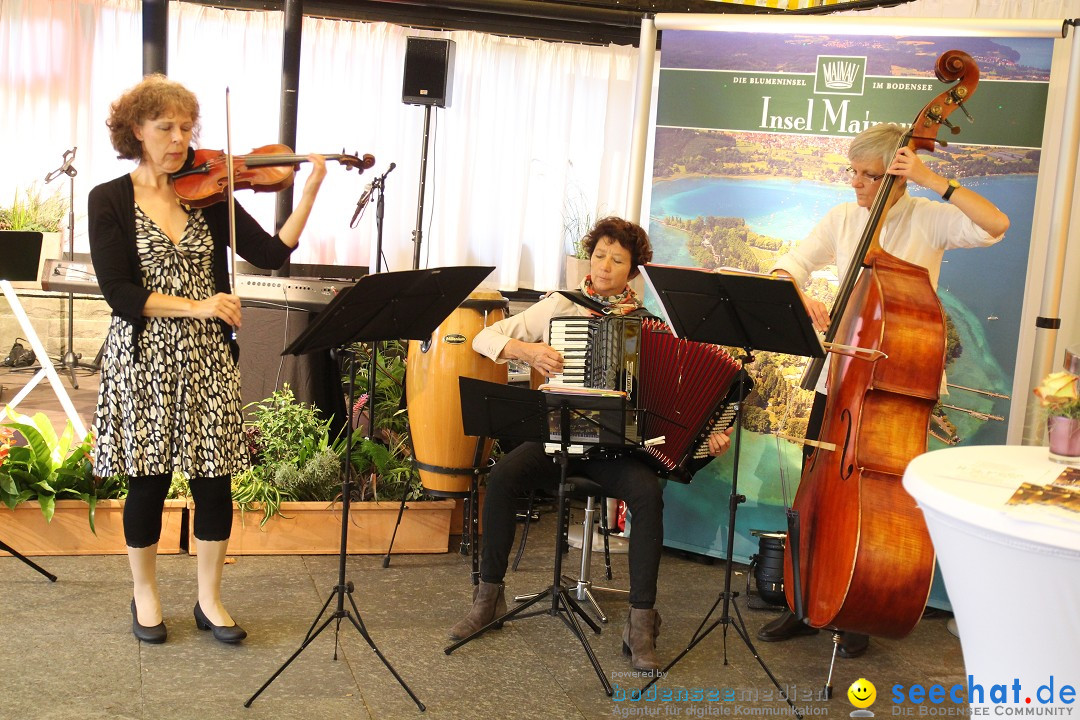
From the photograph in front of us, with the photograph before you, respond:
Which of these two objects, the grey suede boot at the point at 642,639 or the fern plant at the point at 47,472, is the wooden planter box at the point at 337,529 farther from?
the grey suede boot at the point at 642,639

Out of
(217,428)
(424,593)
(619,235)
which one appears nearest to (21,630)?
(217,428)

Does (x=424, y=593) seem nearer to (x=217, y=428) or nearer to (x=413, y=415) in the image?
(x=413, y=415)

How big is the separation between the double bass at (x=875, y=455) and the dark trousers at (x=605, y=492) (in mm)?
459

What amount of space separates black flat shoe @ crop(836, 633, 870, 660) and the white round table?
1.36 meters

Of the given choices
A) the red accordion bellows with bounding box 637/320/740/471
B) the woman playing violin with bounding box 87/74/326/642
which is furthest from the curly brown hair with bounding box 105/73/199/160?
the red accordion bellows with bounding box 637/320/740/471

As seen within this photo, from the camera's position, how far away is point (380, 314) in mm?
2727

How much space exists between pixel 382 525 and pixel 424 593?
1.57 feet

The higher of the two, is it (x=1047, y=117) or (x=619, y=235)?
(x=1047, y=117)

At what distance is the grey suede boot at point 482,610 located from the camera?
3.27 meters

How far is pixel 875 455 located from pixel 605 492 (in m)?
0.92

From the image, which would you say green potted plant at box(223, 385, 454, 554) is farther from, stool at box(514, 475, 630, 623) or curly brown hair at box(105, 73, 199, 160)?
curly brown hair at box(105, 73, 199, 160)

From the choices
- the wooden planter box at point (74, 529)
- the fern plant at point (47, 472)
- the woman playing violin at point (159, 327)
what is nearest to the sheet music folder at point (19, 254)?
the fern plant at point (47, 472)

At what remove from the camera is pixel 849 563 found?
2797mm

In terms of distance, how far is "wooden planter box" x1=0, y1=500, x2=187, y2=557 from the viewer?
3.65 m
